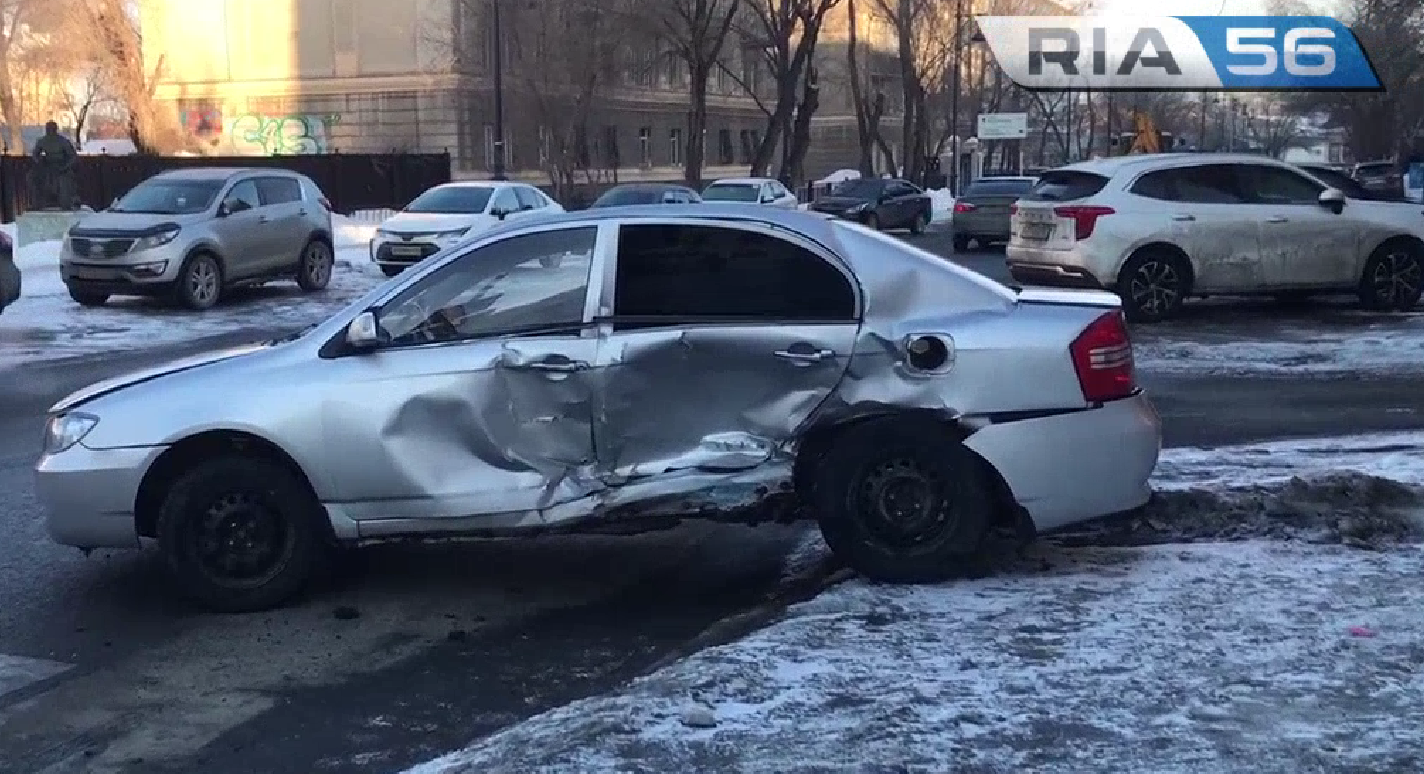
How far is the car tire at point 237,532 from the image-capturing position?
6.31m

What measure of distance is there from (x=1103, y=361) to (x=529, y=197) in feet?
66.1

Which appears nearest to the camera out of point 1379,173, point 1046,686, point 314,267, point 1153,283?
point 1046,686

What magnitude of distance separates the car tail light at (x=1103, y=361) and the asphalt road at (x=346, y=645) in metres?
1.58

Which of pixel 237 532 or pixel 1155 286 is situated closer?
pixel 237 532

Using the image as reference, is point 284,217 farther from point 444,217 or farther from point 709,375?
point 709,375

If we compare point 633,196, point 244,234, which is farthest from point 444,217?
point 633,196

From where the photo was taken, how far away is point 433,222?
76.6 ft

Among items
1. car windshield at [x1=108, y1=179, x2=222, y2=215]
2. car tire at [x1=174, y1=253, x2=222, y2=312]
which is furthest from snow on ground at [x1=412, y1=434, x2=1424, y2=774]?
car windshield at [x1=108, y1=179, x2=222, y2=215]

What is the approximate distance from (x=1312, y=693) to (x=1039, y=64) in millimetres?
45124

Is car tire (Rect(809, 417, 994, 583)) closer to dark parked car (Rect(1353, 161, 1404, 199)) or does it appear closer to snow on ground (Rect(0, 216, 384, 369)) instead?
snow on ground (Rect(0, 216, 384, 369))

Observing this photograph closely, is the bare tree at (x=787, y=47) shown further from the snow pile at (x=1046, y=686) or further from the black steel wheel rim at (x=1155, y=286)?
the snow pile at (x=1046, y=686)

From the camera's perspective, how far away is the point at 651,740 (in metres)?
4.65

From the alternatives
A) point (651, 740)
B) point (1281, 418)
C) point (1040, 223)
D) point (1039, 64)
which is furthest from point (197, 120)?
point (651, 740)

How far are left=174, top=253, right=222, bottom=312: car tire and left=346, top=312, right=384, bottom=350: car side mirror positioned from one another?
13305 millimetres
